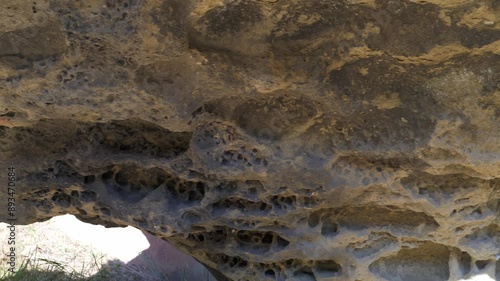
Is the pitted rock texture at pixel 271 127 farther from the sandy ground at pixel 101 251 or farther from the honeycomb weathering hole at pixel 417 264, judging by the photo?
the sandy ground at pixel 101 251

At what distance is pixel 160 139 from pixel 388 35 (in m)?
0.64

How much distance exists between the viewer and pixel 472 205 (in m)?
1.49

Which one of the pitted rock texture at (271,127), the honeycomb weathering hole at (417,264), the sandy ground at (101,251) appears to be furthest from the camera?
the sandy ground at (101,251)

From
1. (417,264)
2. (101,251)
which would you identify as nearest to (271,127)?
(417,264)

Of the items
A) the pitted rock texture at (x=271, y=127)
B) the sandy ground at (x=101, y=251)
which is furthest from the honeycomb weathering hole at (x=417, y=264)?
the sandy ground at (x=101, y=251)

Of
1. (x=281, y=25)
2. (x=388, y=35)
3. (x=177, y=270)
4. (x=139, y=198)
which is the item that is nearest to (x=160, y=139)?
(x=139, y=198)

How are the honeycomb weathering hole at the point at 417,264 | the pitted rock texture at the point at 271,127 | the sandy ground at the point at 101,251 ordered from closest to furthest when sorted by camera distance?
the pitted rock texture at the point at 271,127
the honeycomb weathering hole at the point at 417,264
the sandy ground at the point at 101,251

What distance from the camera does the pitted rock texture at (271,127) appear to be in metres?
1.35

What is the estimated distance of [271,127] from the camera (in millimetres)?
1518

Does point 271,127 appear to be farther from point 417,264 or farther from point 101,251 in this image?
point 101,251

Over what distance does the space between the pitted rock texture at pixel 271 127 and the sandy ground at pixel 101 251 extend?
98 cm

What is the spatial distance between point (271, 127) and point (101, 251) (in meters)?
1.61

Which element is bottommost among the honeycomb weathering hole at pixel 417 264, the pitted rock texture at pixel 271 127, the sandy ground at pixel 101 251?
Result: the sandy ground at pixel 101 251

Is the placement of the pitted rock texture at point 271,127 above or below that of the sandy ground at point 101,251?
above
